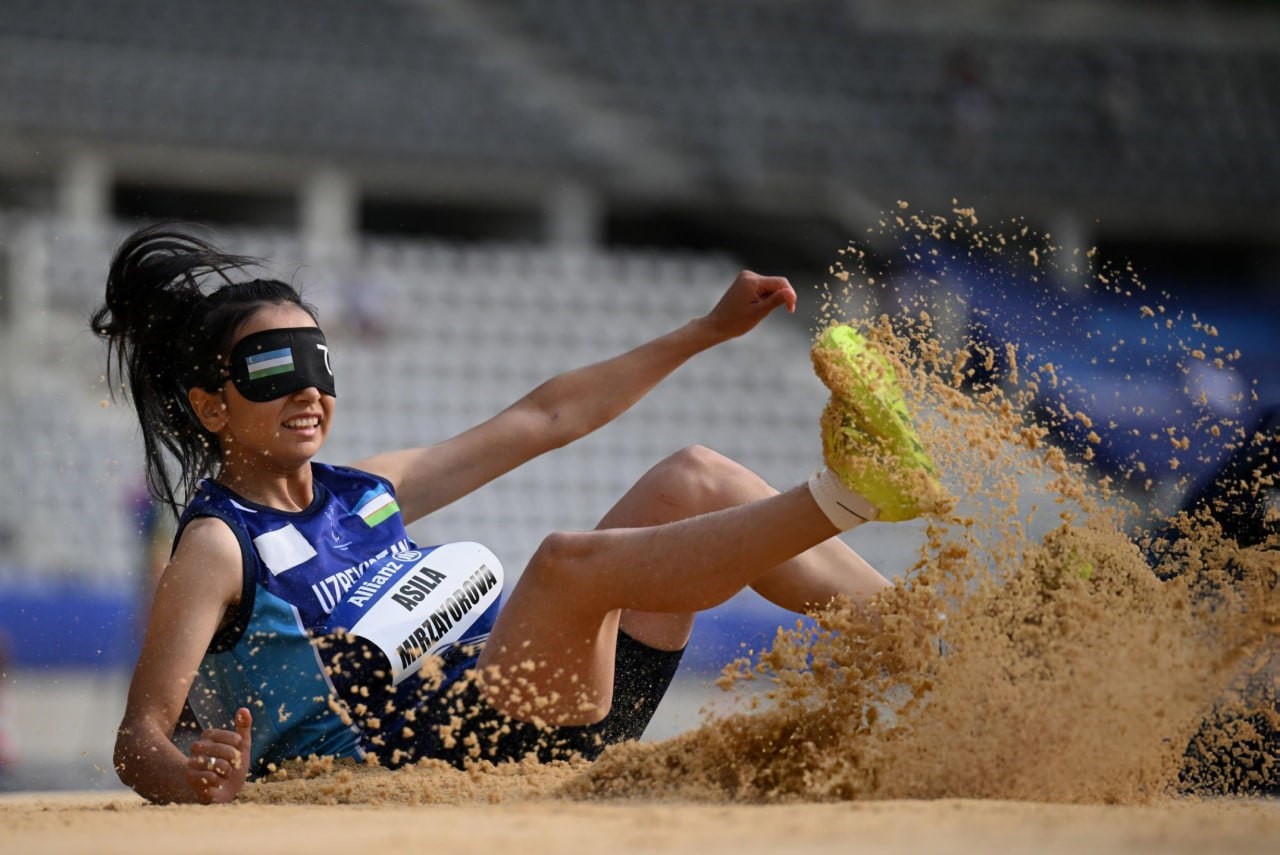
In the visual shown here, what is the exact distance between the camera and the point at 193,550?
2811 millimetres

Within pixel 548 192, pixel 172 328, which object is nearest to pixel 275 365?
pixel 172 328

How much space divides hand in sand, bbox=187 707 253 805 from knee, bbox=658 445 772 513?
99 cm

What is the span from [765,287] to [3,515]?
23.3 ft

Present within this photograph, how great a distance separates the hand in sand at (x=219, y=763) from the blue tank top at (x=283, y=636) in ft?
0.81

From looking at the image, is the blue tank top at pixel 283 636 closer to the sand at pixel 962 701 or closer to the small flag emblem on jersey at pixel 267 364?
the sand at pixel 962 701

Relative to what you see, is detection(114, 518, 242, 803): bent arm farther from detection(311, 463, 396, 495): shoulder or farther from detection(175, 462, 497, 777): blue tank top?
detection(311, 463, 396, 495): shoulder

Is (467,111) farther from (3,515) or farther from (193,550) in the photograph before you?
(193,550)

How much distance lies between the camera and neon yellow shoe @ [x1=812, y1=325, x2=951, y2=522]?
2617 mm

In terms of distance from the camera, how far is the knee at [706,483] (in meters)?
3.16

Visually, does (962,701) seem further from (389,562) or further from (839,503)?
(389,562)

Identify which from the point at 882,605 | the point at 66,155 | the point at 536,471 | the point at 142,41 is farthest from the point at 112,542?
the point at 882,605

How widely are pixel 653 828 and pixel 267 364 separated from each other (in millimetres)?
1285

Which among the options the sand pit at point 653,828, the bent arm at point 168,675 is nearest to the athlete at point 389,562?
the bent arm at point 168,675

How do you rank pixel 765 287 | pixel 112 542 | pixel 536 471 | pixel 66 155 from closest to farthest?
pixel 765 287
pixel 112 542
pixel 536 471
pixel 66 155
